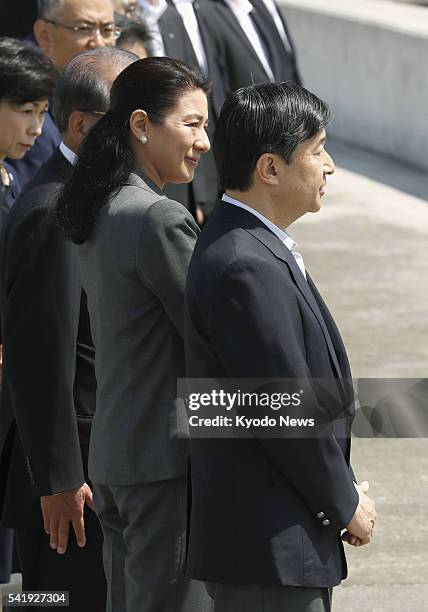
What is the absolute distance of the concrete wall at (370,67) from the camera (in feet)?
36.4

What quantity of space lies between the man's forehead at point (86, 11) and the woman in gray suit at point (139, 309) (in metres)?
1.78

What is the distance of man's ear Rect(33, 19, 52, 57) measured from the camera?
501cm

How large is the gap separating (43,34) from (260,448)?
2.69m

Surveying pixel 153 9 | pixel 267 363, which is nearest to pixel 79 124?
pixel 267 363

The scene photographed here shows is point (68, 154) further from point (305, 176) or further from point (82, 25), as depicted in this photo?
point (82, 25)

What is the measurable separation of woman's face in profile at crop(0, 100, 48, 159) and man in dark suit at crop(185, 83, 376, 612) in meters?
1.44

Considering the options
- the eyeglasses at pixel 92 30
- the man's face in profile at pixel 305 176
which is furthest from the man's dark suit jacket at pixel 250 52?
the man's face in profile at pixel 305 176

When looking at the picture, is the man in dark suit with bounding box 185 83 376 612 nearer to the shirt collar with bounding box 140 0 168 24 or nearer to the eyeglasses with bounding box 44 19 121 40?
the eyeglasses with bounding box 44 19 121 40

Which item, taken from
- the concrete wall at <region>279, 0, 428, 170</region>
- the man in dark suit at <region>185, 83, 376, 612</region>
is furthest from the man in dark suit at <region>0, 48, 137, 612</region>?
the concrete wall at <region>279, 0, 428, 170</region>

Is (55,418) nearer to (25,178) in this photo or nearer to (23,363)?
(23,363)

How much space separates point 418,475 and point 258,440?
107 inches

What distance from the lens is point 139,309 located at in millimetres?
3084

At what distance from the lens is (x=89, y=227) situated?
123 inches

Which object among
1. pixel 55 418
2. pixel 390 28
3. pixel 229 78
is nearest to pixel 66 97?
pixel 55 418
